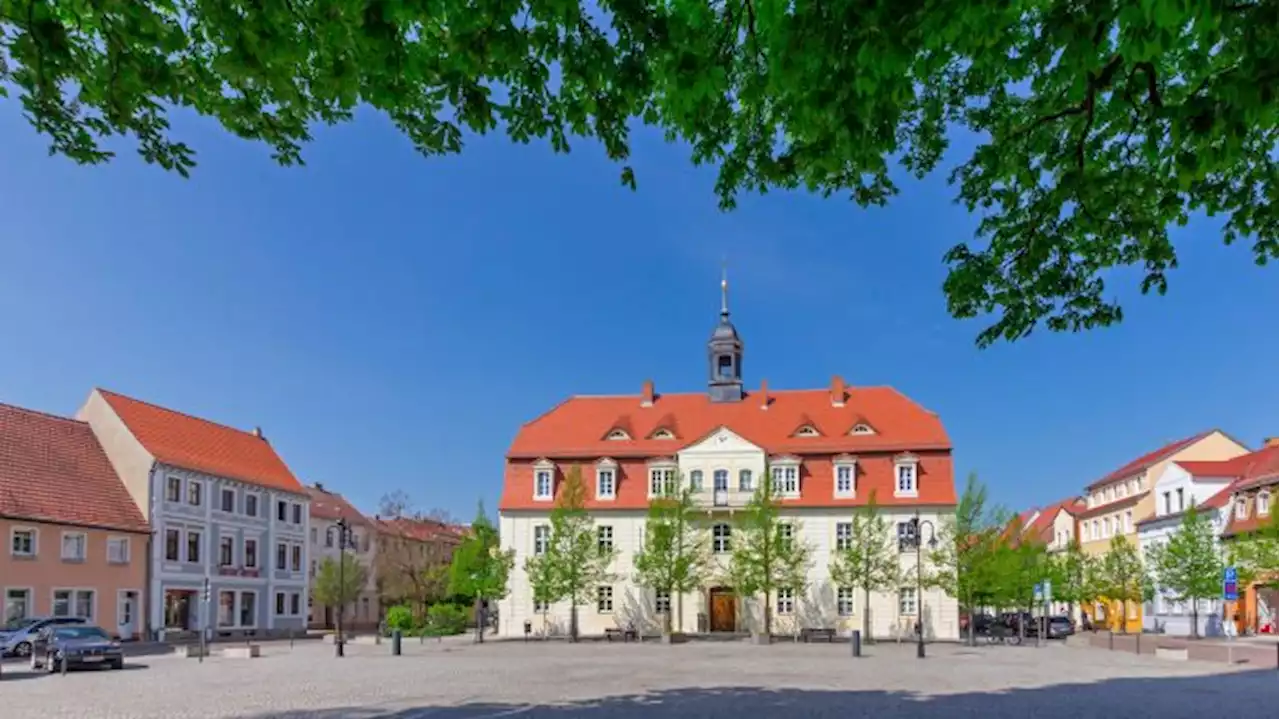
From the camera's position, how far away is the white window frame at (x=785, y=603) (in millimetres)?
51969

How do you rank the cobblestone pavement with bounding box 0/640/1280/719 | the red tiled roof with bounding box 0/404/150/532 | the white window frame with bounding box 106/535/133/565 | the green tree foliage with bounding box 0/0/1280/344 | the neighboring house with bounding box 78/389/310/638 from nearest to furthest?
the green tree foliage with bounding box 0/0/1280/344 → the cobblestone pavement with bounding box 0/640/1280/719 → the red tiled roof with bounding box 0/404/150/532 → the white window frame with bounding box 106/535/133/565 → the neighboring house with bounding box 78/389/310/638

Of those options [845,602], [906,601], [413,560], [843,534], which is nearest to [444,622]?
[845,602]

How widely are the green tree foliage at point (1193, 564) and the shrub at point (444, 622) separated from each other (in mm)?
37889

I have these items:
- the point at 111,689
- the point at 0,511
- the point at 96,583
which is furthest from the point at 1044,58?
the point at 96,583

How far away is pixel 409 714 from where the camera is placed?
53.6 ft

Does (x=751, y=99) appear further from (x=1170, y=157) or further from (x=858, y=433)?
(x=858, y=433)

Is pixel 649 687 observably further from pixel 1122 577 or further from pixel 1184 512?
pixel 1184 512

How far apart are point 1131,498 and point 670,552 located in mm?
37162

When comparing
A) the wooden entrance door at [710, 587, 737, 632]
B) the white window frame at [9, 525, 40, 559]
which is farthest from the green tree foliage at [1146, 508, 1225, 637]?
the white window frame at [9, 525, 40, 559]

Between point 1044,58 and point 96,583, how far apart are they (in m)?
49.1

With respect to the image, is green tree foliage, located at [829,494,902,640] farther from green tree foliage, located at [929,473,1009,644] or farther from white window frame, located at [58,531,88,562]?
white window frame, located at [58,531,88,562]

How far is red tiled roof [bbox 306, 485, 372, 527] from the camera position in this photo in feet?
252

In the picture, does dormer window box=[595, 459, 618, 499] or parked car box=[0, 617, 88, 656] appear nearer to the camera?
parked car box=[0, 617, 88, 656]

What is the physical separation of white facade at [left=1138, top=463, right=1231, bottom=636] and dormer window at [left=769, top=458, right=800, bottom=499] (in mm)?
20625
